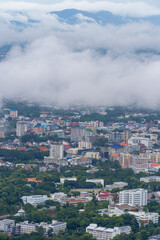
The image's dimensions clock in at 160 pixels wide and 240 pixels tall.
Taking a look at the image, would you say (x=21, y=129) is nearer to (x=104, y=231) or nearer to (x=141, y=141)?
(x=141, y=141)

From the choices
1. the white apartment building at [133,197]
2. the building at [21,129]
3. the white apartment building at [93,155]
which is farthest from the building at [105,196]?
the building at [21,129]

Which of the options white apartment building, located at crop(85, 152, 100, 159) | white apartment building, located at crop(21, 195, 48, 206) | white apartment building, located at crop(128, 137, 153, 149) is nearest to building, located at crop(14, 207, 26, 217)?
white apartment building, located at crop(21, 195, 48, 206)

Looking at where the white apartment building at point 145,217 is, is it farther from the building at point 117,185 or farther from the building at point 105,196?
the building at point 117,185

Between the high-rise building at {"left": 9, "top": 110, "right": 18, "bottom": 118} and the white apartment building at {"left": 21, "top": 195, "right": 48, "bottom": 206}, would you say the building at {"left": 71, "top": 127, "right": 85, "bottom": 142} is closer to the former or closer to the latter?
the high-rise building at {"left": 9, "top": 110, "right": 18, "bottom": 118}

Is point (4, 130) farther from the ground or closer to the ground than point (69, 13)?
closer to the ground

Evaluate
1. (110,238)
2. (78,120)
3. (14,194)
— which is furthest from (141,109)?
(110,238)

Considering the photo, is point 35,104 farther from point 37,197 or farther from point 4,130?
point 37,197
